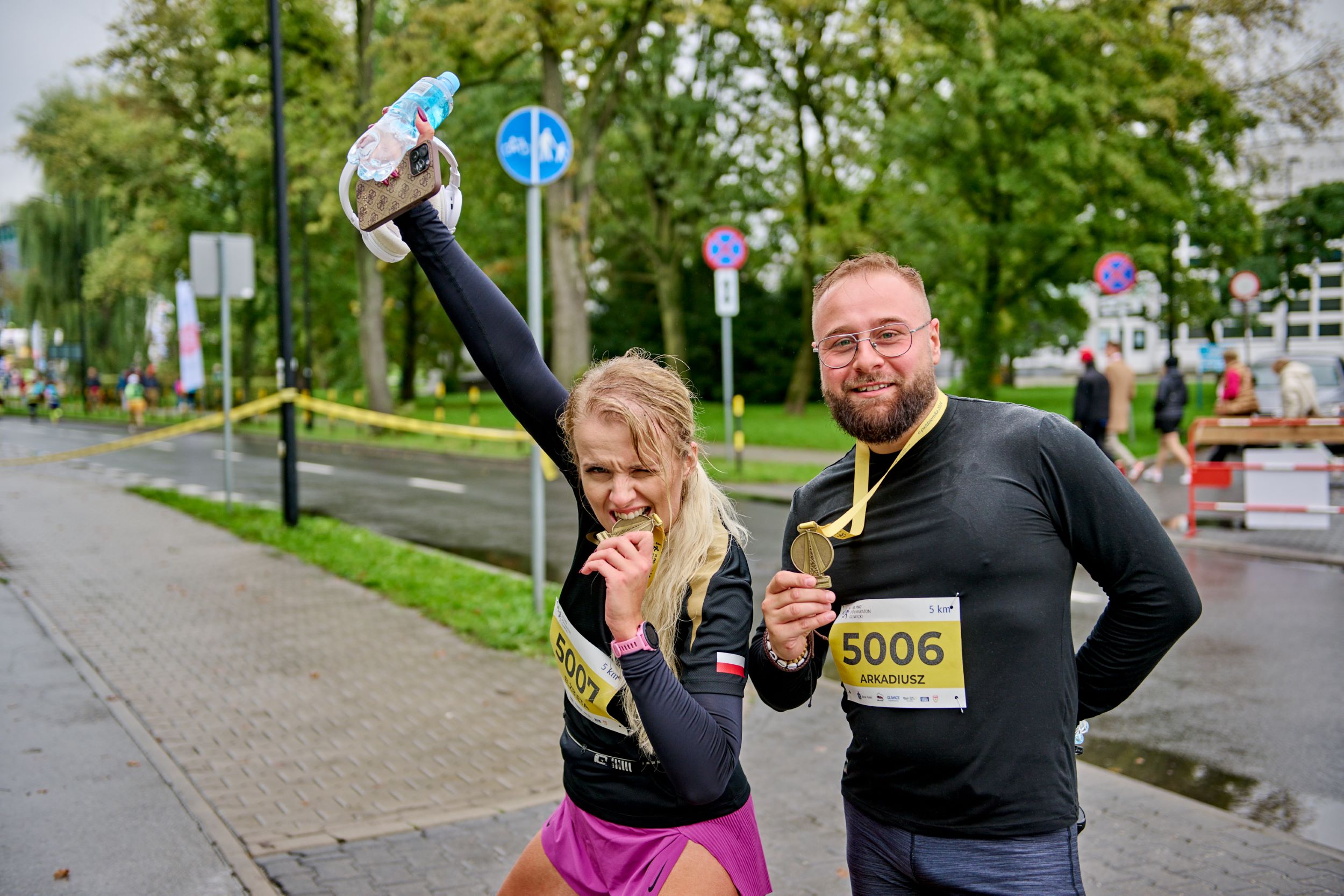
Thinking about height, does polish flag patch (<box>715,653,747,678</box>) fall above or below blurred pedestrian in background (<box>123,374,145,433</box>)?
above

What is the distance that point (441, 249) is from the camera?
234 cm

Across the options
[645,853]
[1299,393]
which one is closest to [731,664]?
[645,853]

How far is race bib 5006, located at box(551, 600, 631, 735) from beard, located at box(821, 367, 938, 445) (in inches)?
25.7

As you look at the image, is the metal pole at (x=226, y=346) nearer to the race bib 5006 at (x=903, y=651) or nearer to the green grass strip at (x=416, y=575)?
the green grass strip at (x=416, y=575)

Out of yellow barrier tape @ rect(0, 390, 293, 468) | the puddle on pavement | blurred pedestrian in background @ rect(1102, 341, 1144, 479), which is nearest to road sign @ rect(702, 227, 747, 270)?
blurred pedestrian in background @ rect(1102, 341, 1144, 479)

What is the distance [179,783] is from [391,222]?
11.6ft

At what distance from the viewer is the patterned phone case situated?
2180 mm

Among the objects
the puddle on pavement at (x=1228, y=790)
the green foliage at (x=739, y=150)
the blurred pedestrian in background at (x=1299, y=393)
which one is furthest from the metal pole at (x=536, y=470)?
the blurred pedestrian in background at (x=1299, y=393)

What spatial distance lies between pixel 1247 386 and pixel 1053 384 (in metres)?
45.4

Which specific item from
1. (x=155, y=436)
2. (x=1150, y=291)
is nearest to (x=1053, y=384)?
(x=1150, y=291)

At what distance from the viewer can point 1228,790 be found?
5008 mm

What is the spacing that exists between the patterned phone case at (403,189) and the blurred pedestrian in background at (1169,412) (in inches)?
648

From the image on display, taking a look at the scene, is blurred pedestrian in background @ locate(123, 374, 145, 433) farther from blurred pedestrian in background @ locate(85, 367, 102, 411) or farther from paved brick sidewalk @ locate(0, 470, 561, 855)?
paved brick sidewalk @ locate(0, 470, 561, 855)

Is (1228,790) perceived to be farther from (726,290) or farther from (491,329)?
(726,290)
